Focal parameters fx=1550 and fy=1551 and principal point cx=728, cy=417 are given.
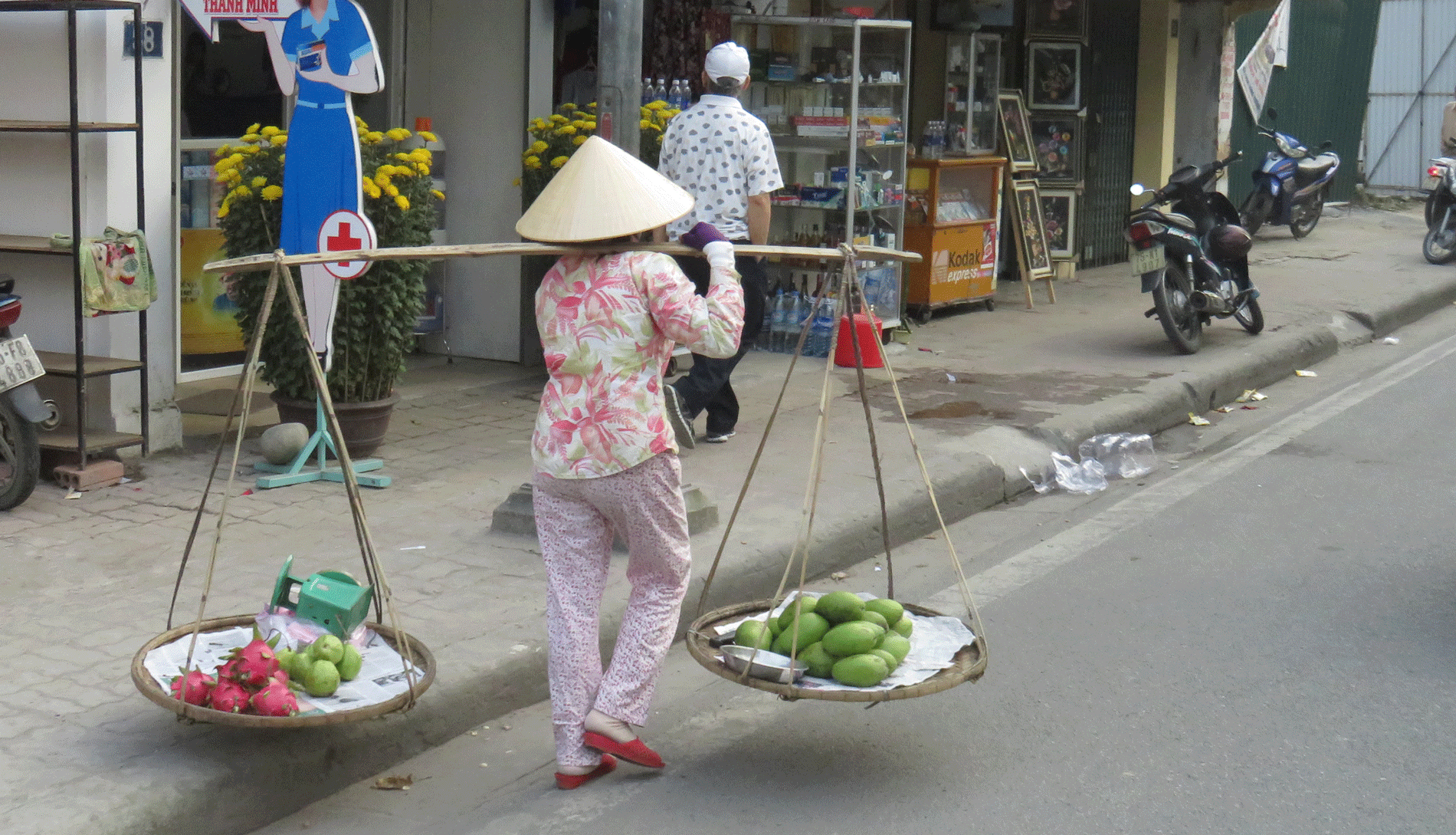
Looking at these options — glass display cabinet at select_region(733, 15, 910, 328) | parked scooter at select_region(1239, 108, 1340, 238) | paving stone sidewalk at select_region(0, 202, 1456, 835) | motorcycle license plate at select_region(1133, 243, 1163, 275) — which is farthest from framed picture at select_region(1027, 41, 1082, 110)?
parked scooter at select_region(1239, 108, 1340, 238)

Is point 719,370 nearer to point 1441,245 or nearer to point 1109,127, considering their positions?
point 1109,127

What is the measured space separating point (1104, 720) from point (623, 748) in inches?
58.1

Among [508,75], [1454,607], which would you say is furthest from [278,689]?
[508,75]

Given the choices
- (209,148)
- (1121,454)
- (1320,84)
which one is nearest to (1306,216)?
(1320,84)

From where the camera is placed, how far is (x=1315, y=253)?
52.4 feet

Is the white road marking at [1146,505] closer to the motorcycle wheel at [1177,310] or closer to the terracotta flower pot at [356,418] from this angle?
the motorcycle wheel at [1177,310]

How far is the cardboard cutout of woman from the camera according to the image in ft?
20.5

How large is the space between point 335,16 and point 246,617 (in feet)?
9.18

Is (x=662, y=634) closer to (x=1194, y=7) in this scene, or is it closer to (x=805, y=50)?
(x=805, y=50)

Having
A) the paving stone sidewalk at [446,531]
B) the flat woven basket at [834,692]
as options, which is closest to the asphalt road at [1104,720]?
the paving stone sidewalk at [446,531]

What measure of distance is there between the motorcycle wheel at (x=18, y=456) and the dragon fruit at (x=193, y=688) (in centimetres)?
250

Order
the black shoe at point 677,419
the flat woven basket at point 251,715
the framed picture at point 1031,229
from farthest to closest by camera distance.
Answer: the framed picture at point 1031,229, the black shoe at point 677,419, the flat woven basket at point 251,715

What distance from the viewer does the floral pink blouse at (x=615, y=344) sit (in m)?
3.94

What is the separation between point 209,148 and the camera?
804 cm
